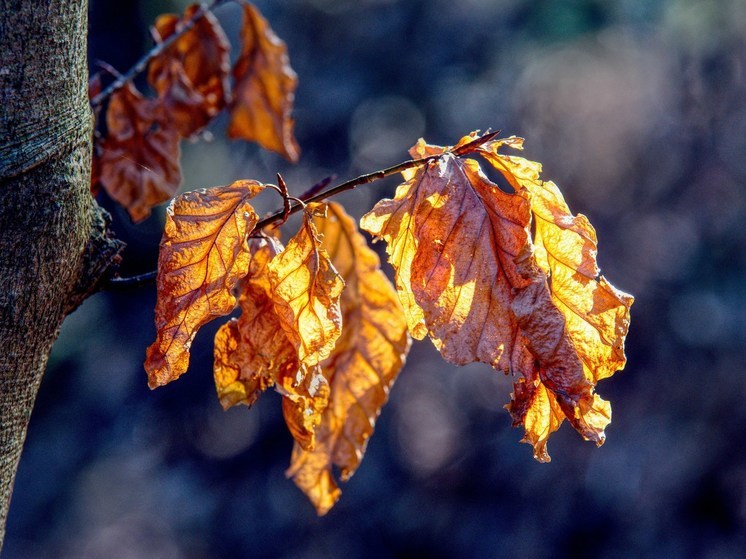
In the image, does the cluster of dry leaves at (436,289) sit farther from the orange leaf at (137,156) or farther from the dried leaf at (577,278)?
the orange leaf at (137,156)

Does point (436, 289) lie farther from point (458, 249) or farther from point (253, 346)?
point (253, 346)

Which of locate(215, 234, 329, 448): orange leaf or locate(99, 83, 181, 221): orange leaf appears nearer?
locate(215, 234, 329, 448): orange leaf

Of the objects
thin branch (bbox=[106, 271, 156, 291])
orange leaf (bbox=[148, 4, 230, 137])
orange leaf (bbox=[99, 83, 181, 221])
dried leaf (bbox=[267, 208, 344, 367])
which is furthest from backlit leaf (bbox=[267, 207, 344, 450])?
orange leaf (bbox=[148, 4, 230, 137])

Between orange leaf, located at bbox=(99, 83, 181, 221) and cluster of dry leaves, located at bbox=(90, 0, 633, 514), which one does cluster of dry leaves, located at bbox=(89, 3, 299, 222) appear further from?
cluster of dry leaves, located at bbox=(90, 0, 633, 514)

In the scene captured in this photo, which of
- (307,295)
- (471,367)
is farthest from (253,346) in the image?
(471,367)

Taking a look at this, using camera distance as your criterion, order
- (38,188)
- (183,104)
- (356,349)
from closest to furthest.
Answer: (38,188) → (356,349) → (183,104)

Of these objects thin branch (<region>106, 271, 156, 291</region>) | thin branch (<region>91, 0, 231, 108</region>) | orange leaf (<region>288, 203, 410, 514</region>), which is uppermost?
thin branch (<region>91, 0, 231, 108</region>)
